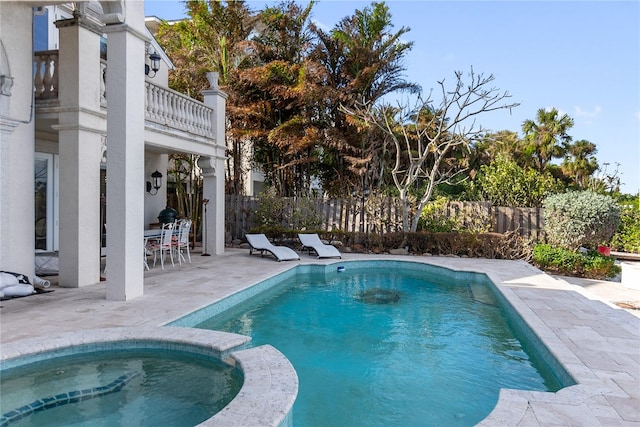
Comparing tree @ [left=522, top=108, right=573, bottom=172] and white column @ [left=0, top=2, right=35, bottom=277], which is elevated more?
tree @ [left=522, top=108, right=573, bottom=172]

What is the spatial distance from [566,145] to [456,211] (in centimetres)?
1270

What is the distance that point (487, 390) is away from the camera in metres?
4.58

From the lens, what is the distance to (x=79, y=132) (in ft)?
25.0

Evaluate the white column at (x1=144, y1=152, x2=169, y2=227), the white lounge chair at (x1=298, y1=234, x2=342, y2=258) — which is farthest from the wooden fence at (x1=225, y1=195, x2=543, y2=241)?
the white column at (x1=144, y1=152, x2=169, y2=227)

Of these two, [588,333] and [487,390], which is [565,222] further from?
[487,390]

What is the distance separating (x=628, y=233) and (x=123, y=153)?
18.3 m

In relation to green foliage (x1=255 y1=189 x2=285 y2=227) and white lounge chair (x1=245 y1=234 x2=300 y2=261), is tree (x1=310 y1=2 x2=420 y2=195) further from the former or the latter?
white lounge chair (x1=245 y1=234 x2=300 y2=261)

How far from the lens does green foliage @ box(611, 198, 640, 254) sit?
16469 mm

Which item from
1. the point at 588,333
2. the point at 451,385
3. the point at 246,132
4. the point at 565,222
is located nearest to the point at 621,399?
the point at 451,385

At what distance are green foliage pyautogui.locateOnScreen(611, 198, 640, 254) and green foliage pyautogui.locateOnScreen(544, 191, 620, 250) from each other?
506 centimetres

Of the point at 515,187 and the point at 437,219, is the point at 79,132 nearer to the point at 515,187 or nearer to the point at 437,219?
the point at 437,219

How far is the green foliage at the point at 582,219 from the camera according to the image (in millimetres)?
12109

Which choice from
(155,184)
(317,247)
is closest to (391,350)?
(317,247)

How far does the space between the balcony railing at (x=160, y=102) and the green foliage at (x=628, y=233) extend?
15841mm
